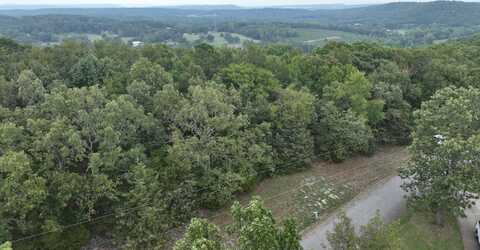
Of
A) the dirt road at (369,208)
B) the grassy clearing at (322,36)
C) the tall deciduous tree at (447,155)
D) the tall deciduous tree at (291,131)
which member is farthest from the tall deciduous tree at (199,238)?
the grassy clearing at (322,36)

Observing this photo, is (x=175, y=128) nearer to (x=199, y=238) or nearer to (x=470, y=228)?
(x=199, y=238)

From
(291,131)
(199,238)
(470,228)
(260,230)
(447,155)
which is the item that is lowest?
(470,228)

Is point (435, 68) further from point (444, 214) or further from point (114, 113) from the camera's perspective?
point (114, 113)

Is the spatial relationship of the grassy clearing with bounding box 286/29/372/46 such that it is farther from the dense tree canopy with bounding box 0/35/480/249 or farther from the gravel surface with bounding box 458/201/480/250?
the gravel surface with bounding box 458/201/480/250

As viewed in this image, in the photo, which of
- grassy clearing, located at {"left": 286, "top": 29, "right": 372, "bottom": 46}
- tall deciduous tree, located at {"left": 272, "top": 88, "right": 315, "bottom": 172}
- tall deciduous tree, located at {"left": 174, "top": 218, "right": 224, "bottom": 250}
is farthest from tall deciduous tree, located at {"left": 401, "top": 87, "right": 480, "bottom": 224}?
grassy clearing, located at {"left": 286, "top": 29, "right": 372, "bottom": 46}

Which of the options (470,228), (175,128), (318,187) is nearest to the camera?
(470,228)

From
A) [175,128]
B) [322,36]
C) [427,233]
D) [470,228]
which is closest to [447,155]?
[427,233]

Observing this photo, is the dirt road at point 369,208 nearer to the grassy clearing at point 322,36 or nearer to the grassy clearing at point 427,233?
the grassy clearing at point 427,233

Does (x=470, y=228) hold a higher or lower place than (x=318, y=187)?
higher
